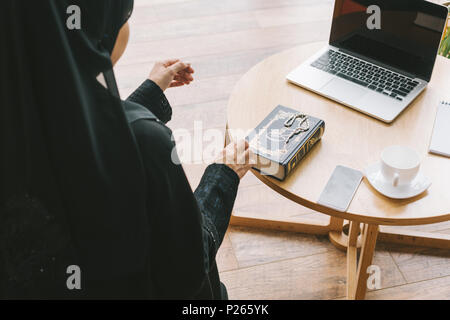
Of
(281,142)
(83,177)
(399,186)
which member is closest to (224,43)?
(281,142)

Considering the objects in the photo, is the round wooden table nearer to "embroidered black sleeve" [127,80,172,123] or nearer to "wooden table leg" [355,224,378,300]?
"wooden table leg" [355,224,378,300]

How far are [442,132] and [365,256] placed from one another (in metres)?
0.42

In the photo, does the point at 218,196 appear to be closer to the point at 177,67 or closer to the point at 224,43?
the point at 177,67

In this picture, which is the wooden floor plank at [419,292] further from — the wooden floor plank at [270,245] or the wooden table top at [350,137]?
the wooden table top at [350,137]

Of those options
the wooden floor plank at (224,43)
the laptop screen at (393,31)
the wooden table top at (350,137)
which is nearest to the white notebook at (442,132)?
the wooden table top at (350,137)

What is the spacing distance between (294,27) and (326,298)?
1.77 meters

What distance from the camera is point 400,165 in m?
1.04

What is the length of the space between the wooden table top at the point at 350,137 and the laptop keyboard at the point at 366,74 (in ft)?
0.18

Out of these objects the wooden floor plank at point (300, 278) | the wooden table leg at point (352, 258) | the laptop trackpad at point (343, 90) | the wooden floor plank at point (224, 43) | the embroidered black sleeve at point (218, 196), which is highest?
the laptop trackpad at point (343, 90)

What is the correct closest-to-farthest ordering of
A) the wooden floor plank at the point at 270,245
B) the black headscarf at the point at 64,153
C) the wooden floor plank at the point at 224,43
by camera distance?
the black headscarf at the point at 64,153 < the wooden floor plank at the point at 270,245 < the wooden floor plank at the point at 224,43

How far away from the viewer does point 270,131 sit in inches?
46.5

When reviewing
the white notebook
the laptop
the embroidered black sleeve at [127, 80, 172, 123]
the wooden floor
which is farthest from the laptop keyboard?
the wooden floor

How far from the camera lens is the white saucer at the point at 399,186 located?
41.9 inches

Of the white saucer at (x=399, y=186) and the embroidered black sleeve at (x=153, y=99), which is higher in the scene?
the embroidered black sleeve at (x=153, y=99)
